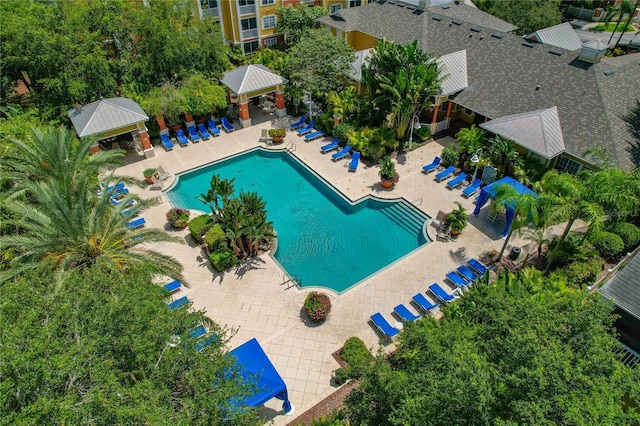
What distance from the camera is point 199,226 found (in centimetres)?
2095

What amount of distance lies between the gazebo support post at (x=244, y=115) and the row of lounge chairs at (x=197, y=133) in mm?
993

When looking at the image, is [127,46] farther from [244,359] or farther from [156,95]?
[244,359]

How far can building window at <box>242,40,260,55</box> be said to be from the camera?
40184 mm

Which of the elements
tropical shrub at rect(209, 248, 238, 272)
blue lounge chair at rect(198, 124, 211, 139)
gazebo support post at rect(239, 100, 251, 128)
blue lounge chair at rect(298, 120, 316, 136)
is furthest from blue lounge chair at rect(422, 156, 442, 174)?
blue lounge chair at rect(198, 124, 211, 139)

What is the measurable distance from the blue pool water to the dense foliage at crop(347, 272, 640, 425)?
8327 millimetres

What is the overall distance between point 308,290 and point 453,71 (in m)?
20.1

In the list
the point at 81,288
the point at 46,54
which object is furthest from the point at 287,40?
the point at 81,288

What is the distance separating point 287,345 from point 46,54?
2388 cm

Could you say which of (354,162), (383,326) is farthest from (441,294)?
(354,162)

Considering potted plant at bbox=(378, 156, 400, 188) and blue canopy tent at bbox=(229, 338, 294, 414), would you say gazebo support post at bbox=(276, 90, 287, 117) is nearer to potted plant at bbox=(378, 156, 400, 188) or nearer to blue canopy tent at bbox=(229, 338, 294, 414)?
potted plant at bbox=(378, 156, 400, 188)

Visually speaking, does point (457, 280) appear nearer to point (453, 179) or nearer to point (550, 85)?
point (453, 179)

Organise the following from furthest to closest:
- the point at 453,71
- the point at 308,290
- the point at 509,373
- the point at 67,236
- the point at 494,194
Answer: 1. the point at 453,71
2. the point at 494,194
3. the point at 308,290
4. the point at 67,236
5. the point at 509,373

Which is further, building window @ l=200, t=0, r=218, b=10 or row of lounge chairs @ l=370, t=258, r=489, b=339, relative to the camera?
building window @ l=200, t=0, r=218, b=10

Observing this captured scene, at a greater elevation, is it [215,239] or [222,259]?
[215,239]
